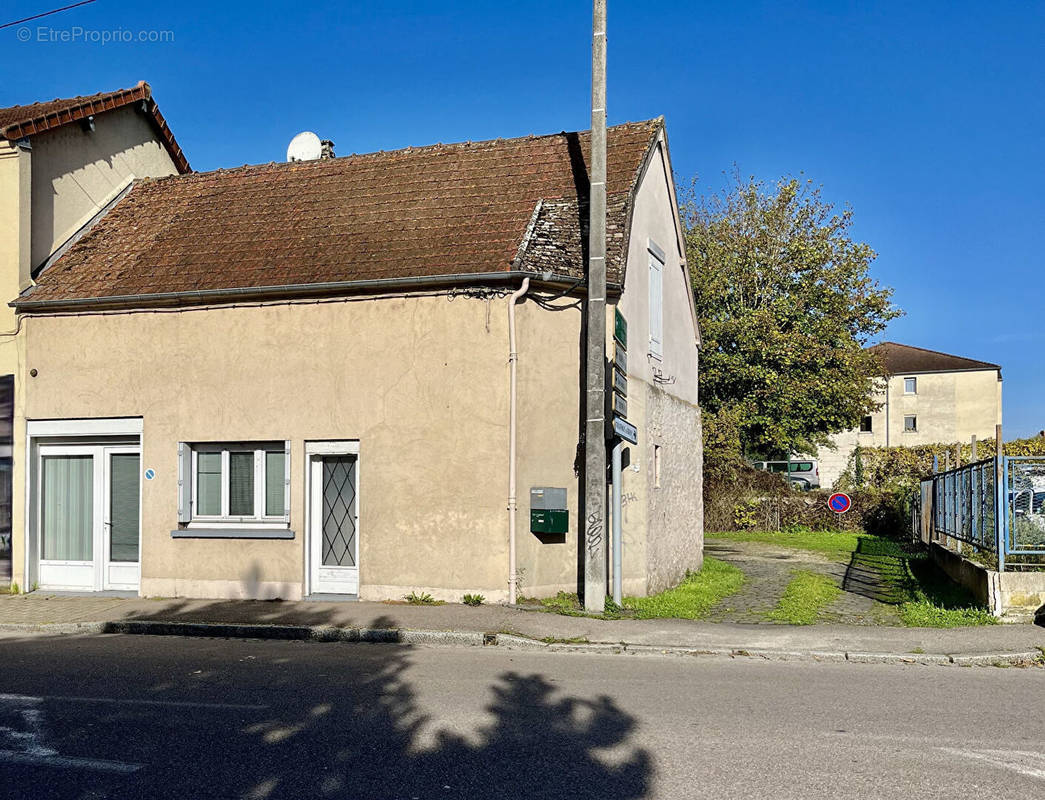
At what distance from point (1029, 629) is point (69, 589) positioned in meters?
13.3

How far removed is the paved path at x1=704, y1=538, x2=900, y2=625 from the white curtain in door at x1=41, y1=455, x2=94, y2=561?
9.51 metres

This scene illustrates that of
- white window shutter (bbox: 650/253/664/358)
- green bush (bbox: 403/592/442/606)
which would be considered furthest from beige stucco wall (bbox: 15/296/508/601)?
white window shutter (bbox: 650/253/664/358)

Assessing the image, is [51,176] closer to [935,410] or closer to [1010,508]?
[1010,508]

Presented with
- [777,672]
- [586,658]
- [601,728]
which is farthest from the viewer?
[586,658]

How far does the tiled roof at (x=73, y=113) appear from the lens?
1477 cm

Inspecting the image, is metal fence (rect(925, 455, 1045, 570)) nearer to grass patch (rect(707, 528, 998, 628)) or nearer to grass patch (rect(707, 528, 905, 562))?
grass patch (rect(707, 528, 998, 628))

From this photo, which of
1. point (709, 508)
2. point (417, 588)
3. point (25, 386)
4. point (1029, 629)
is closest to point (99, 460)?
point (25, 386)

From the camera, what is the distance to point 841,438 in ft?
220

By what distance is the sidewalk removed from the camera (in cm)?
1016

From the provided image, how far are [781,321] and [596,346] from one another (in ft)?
92.8

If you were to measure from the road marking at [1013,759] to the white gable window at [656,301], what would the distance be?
10133 mm

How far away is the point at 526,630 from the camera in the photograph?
36.6 feet

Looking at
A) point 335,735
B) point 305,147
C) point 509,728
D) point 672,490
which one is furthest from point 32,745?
point 305,147

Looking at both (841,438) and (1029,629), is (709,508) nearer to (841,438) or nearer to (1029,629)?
(1029,629)
